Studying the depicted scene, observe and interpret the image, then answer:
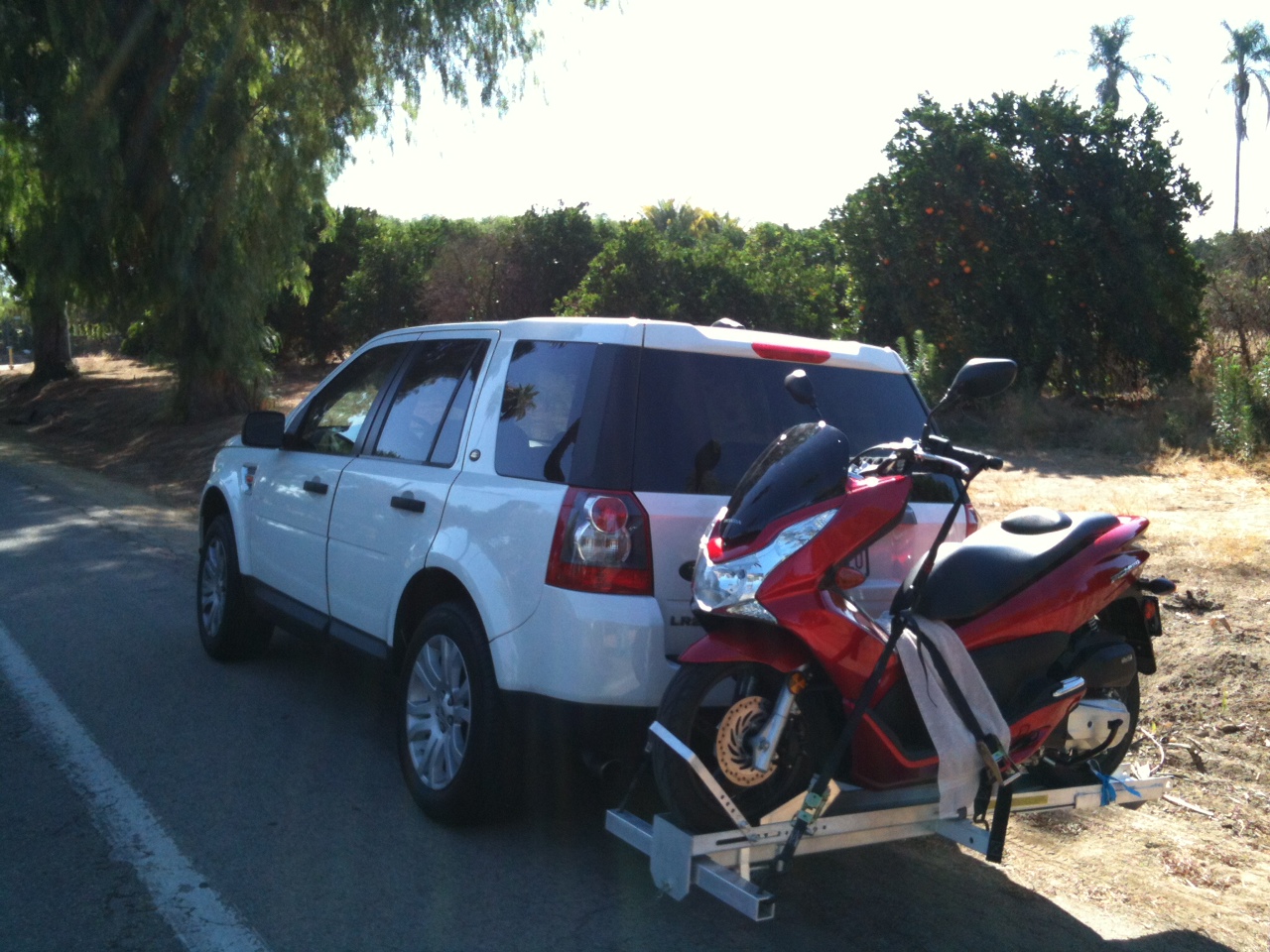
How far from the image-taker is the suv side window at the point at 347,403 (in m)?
5.80

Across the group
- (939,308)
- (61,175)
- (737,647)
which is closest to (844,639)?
(737,647)

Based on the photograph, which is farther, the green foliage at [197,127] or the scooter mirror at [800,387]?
the green foliage at [197,127]

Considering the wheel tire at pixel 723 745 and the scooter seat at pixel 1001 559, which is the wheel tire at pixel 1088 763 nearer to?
the scooter seat at pixel 1001 559

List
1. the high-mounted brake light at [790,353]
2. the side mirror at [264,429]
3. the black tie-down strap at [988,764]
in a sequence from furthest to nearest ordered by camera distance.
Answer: the side mirror at [264,429], the high-mounted brake light at [790,353], the black tie-down strap at [988,764]

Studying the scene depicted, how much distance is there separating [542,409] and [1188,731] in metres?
3.57

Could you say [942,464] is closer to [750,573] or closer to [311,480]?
[750,573]

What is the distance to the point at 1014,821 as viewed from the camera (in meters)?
5.00

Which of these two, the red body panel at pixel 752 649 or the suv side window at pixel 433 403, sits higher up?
the suv side window at pixel 433 403

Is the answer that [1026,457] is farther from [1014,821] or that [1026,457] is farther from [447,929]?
[447,929]

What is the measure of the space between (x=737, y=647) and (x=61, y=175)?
54.9 ft

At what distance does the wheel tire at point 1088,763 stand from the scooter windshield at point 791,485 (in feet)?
4.43

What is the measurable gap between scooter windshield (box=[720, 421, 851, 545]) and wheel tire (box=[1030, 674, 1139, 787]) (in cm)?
135

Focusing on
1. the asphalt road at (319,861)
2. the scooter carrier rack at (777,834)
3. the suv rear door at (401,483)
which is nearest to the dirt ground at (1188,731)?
the asphalt road at (319,861)

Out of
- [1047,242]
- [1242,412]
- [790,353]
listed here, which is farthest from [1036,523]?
[1047,242]
